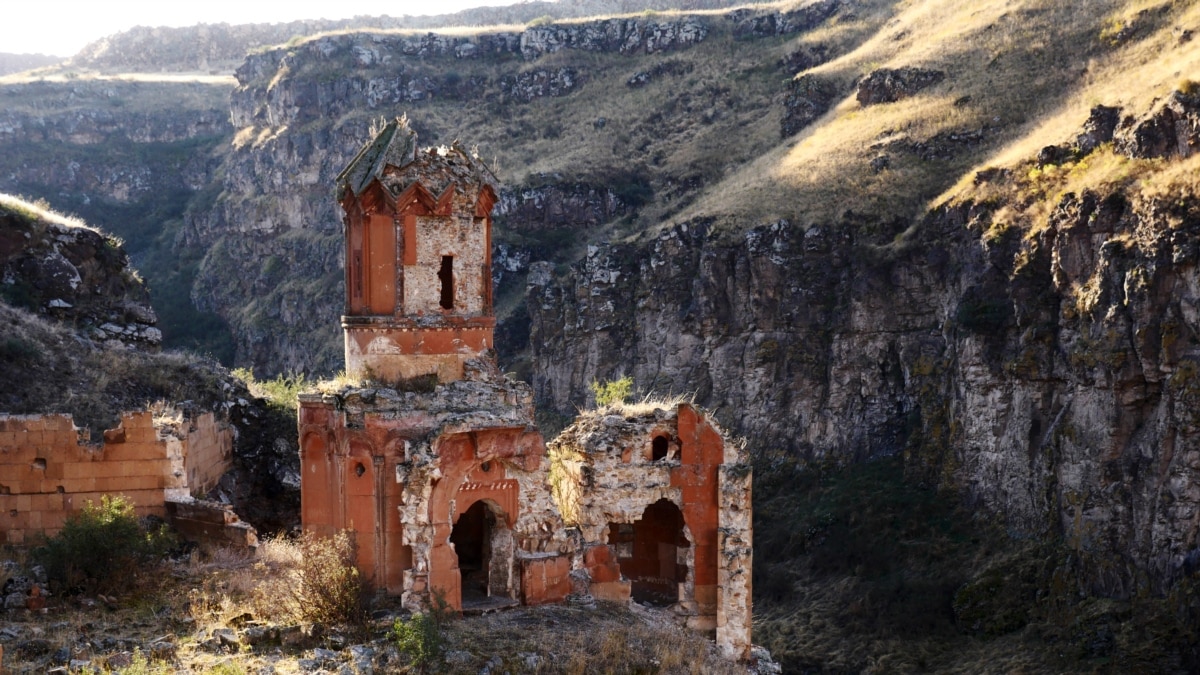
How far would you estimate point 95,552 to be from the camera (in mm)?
13844

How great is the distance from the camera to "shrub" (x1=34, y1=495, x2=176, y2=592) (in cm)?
A: 1373

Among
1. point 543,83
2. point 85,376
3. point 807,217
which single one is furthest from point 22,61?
point 85,376

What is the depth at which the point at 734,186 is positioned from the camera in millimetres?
47625

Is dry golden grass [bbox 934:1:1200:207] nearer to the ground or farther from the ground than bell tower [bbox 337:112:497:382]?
farther from the ground

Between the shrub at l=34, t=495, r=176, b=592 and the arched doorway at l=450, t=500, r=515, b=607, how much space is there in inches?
139

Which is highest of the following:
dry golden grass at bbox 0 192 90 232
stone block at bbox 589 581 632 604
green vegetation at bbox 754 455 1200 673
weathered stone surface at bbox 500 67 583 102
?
weathered stone surface at bbox 500 67 583 102

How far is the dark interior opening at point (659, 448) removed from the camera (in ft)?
53.6

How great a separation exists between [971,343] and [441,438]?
22.0 metres

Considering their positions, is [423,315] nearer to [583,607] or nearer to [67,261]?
[583,607]

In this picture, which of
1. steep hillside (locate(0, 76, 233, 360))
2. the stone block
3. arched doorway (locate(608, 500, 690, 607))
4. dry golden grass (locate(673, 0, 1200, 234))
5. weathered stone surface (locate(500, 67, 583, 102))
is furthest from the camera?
steep hillside (locate(0, 76, 233, 360))

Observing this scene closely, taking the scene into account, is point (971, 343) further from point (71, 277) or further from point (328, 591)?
point (328, 591)

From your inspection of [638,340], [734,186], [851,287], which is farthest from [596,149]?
[851,287]

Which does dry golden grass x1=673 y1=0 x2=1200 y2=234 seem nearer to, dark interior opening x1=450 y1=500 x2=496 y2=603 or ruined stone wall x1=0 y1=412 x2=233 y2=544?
dark interior opening x1=450 y1=500 x2=496 y2=603

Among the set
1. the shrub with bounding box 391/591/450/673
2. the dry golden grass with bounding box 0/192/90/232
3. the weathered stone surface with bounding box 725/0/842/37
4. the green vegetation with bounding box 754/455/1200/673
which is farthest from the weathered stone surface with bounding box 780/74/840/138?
the shrub with bounding box 391/591/450/673
